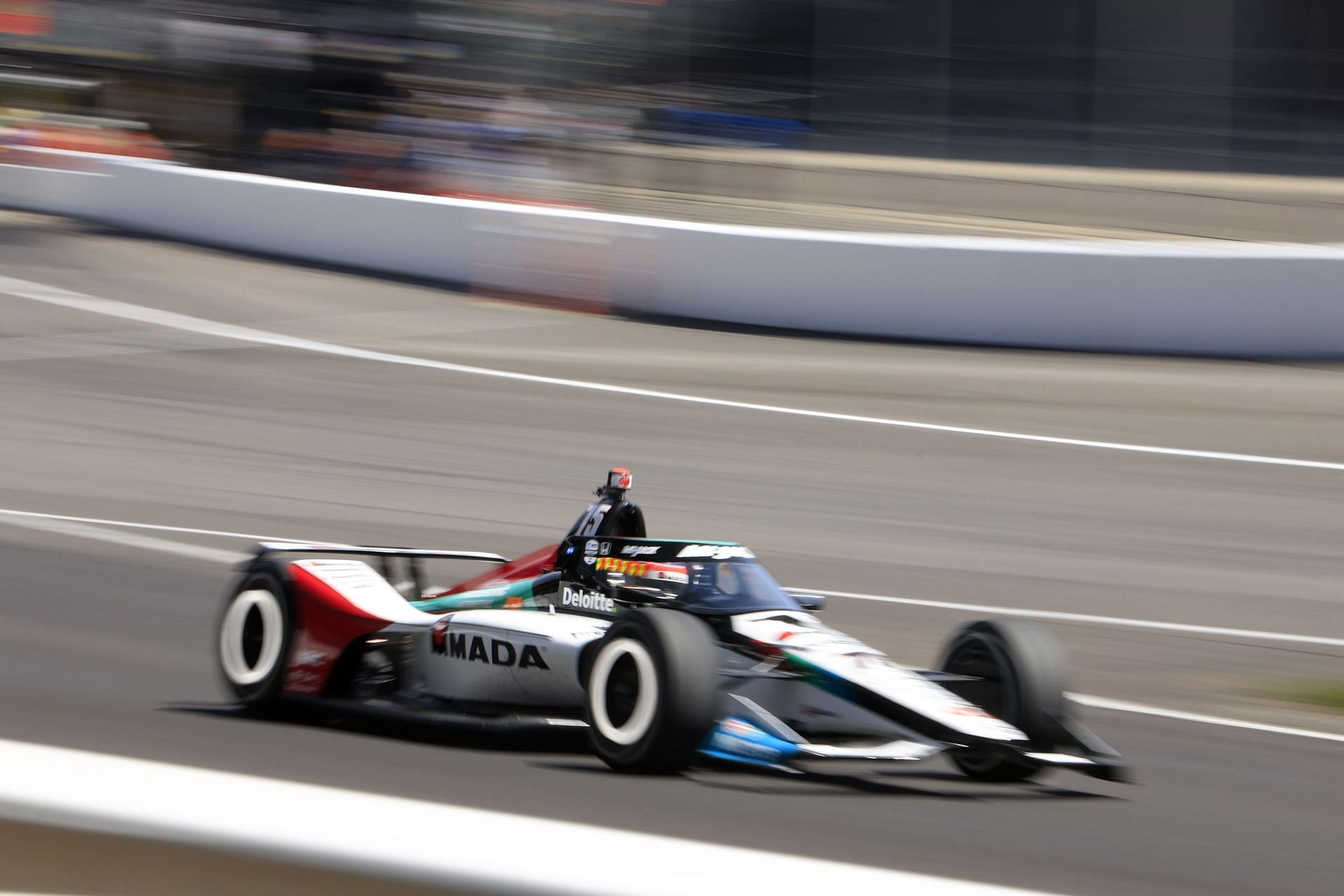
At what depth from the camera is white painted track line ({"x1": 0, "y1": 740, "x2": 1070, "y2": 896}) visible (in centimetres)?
213

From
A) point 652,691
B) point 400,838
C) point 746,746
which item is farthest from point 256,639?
point 400,838

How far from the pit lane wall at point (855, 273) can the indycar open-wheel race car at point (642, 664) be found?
10174mm

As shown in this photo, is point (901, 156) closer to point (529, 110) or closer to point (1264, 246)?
point (529, 110)

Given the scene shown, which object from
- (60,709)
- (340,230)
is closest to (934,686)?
(60,709)

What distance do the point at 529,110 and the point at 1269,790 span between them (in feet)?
53.6

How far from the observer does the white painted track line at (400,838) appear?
2133 millimetres

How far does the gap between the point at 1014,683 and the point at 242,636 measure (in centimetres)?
266

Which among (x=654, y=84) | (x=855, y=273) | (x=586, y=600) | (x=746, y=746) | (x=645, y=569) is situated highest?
(x=654, y=84)

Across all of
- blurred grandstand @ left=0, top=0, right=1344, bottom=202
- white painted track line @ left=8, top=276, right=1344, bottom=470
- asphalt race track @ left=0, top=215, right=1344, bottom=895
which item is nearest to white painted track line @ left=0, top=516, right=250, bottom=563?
asphalt race track @ left=0, top=215, right=1344, bottom=895

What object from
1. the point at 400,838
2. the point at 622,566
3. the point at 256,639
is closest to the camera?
the point at 400,838

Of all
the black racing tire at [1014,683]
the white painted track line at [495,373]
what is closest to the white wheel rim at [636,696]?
the black racing tire at [1014,683]

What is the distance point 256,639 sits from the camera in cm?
606

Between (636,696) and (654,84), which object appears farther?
(654,84)

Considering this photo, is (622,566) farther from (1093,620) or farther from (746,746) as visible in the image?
(1093,620)
